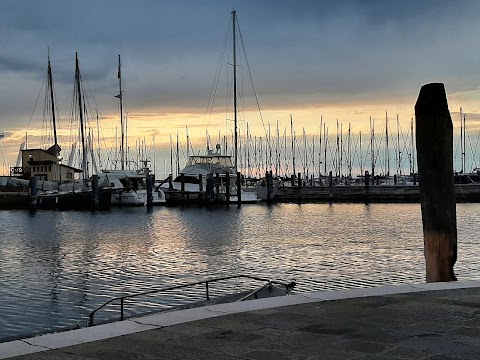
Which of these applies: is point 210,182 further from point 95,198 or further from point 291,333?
point 291,333

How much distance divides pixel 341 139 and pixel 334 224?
62284mm

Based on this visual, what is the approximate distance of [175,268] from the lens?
2483cm

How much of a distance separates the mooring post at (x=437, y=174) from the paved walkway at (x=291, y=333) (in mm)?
3285

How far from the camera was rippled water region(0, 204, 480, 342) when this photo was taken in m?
17.7

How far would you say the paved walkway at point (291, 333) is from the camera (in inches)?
256

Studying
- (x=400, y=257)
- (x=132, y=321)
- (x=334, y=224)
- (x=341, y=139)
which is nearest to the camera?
(x=132, y=321)

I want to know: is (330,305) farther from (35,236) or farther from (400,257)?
(35,236)

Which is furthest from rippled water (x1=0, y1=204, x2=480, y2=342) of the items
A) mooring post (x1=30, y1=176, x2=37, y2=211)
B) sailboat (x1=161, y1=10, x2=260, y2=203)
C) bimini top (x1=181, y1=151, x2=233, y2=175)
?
bimini top (x1=181, y1=151, x2=233, y2=175)

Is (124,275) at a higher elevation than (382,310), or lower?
lower

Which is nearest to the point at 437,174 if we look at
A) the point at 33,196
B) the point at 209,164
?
the point at 33,196

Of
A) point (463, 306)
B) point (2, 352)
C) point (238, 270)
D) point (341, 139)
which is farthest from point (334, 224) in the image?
point (341, 139)

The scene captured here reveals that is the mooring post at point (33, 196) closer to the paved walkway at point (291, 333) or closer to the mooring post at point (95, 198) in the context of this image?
the mooring post at point (95, 198)

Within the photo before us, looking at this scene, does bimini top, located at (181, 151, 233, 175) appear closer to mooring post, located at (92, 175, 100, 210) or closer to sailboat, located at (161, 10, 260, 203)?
sailboat, located at (161, 10, 260, 203)

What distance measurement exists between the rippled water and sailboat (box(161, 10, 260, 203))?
26148mm
